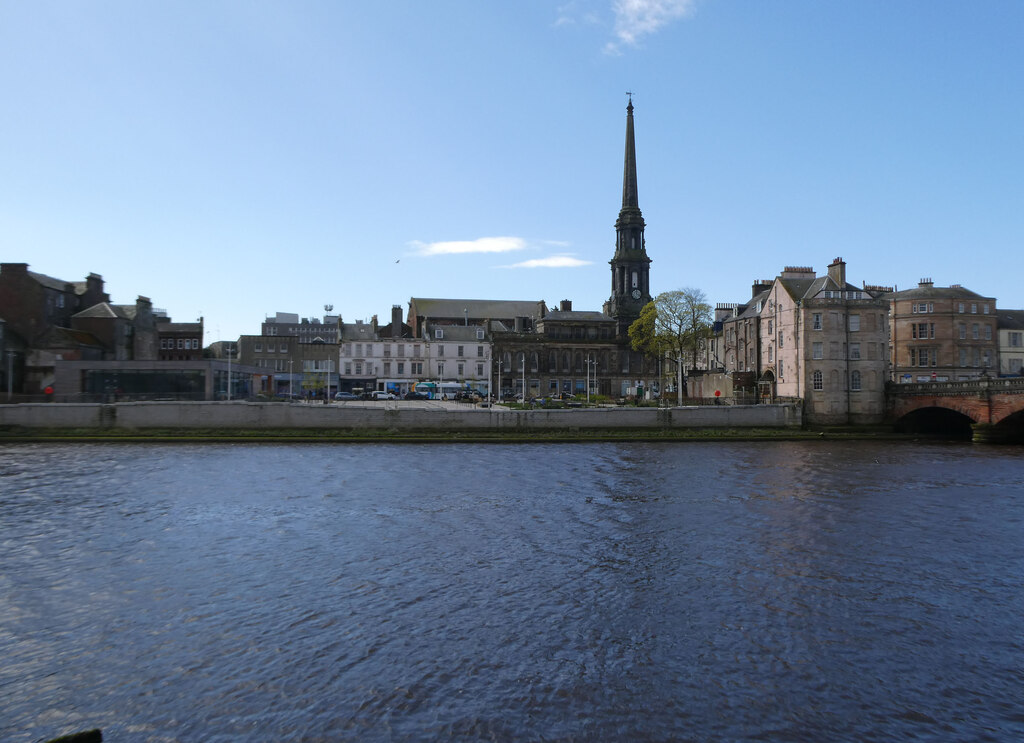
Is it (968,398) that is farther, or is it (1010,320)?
(1010,320)

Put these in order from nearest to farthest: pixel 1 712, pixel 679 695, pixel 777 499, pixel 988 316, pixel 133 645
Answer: pixel 1 712 < pixel 679 695 < pixel 133 645 < pixel 777 499 < pixel 988 316

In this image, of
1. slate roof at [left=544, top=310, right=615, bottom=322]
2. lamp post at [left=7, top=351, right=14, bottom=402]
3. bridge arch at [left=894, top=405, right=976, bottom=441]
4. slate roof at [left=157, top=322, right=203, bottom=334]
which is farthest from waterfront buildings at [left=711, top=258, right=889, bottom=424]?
slate roof at [left=157, top=322, right=203, bottom=334]

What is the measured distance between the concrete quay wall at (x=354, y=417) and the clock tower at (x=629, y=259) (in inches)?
2142

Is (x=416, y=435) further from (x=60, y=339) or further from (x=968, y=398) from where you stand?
(x=60, y=339)

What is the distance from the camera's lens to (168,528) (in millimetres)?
24125

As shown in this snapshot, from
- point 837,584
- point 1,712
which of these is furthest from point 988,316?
point 1,712

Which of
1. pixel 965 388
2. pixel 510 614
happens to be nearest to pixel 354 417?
pixel 510 614

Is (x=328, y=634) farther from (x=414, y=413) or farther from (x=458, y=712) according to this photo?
(x=414, y=413)

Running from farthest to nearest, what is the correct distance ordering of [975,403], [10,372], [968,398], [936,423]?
[10,372] → [936,423] → [968,398] → [975,403]

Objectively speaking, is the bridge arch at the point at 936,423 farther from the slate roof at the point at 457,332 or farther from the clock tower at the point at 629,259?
the slate roof at the point at 457,332

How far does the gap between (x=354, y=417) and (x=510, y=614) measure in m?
44.7

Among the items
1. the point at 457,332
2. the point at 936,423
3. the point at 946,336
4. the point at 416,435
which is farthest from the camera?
the point at 457,332

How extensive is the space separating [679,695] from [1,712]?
11.0 metres

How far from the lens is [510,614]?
15.5 m
